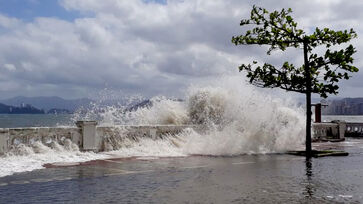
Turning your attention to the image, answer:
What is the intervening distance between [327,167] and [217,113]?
8.52 metres

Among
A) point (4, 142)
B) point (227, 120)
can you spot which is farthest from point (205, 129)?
point (4, 142)

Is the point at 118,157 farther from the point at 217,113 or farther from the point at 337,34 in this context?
the point at 337,34

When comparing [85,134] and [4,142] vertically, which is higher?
[85,134]

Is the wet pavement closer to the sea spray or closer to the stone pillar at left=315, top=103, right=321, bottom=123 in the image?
the sea spray

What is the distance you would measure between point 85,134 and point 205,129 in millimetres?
5593

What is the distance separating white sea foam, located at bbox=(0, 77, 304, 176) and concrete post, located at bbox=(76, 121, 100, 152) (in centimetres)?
34

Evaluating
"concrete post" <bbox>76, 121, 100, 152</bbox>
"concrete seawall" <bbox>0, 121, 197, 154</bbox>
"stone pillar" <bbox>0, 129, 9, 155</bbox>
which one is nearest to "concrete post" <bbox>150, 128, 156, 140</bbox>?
"concrete seawall" <bbox>0, 121, 197, 154</bbox>

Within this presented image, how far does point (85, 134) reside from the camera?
48.7 feet

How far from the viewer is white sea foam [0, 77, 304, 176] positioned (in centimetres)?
1374

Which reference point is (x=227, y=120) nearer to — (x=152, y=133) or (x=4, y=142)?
(x=152, y=133)

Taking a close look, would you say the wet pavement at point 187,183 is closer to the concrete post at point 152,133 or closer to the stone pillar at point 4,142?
the stone pillar at point 4,142

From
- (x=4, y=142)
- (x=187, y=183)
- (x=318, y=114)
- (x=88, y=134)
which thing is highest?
(x=318, y=114)

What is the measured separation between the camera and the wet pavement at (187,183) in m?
8.31

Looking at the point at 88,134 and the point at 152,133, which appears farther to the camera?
the point at 152,133
